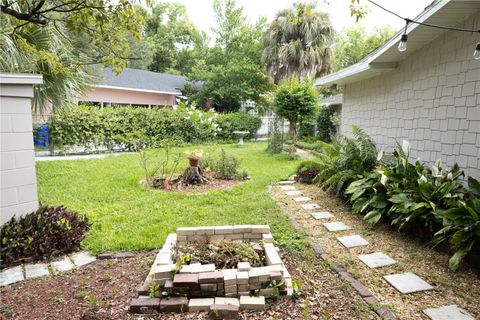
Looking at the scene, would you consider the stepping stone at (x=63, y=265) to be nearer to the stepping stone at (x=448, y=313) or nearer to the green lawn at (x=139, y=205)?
the green lawn at (x=139, y=205)

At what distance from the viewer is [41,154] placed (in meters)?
10.3

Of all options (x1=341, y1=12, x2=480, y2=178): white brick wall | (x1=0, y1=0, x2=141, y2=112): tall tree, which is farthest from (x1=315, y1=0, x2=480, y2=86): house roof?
(x1=0, y1=0, x2=141, y2=112): tall tree

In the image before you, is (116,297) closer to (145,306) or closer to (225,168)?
(145,306)

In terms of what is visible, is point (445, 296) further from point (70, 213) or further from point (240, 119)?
point (240, 119)

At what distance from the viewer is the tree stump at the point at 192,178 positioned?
665 cm

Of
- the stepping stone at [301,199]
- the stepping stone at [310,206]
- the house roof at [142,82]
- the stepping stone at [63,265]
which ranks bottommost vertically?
the stepping stone at [63,265]

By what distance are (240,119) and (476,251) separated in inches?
547

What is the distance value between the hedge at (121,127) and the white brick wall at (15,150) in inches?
170

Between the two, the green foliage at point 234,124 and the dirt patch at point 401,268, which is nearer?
the dirt patch at point 401,268

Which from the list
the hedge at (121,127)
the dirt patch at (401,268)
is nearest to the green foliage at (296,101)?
the hedge at (121,127)

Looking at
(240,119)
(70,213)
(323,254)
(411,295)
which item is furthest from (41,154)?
(411,295)

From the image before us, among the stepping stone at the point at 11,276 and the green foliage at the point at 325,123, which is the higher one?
the green foliage at the point at 325,123

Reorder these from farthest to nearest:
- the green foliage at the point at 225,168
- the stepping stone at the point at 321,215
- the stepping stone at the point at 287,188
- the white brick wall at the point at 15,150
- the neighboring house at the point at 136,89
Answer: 1. the neighboring house at the point at 136,89
2. the green foliage at the point at 225,168
3. the stepping stone at the point at 287,188
4. the stepping stone at the point at 321,215
5. the white brick wall at the point at 15,150

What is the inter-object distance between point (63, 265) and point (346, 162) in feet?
14.8
